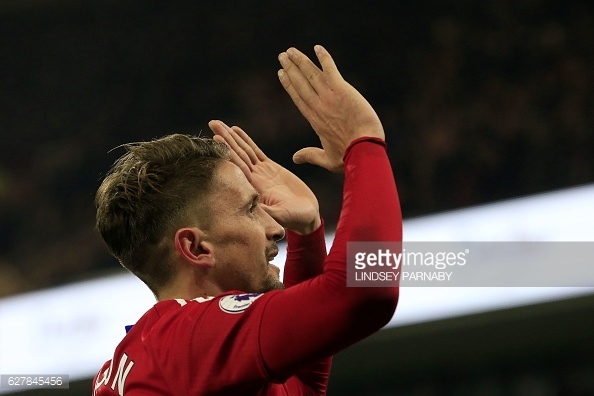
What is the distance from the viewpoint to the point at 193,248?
1.81m

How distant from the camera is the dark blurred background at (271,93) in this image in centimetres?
571

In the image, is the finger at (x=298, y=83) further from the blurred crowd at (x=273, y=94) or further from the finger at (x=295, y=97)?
the blurred crowd at (x=273, y=94)

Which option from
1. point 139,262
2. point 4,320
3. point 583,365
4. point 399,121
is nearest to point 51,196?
point 4,320

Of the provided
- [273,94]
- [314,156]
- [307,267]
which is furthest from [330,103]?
[273,94]

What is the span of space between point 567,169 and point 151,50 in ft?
11.0

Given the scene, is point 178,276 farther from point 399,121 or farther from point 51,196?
point 51,196

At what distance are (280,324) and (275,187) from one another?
1.29ft

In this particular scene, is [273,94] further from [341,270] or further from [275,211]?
[341,270]

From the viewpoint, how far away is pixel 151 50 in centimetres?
707

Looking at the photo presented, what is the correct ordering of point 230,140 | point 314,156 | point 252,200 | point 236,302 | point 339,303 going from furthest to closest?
point 230,140 < point 252,200 < point 314,156 < point 236,302 < point 339,303

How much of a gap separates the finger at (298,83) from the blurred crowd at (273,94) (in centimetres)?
369

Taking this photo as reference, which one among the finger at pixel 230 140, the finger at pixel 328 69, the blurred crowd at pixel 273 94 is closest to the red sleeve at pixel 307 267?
the finger at pixel 230 140

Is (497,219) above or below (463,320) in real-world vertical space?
above

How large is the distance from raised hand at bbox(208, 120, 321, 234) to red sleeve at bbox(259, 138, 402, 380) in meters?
0.21
